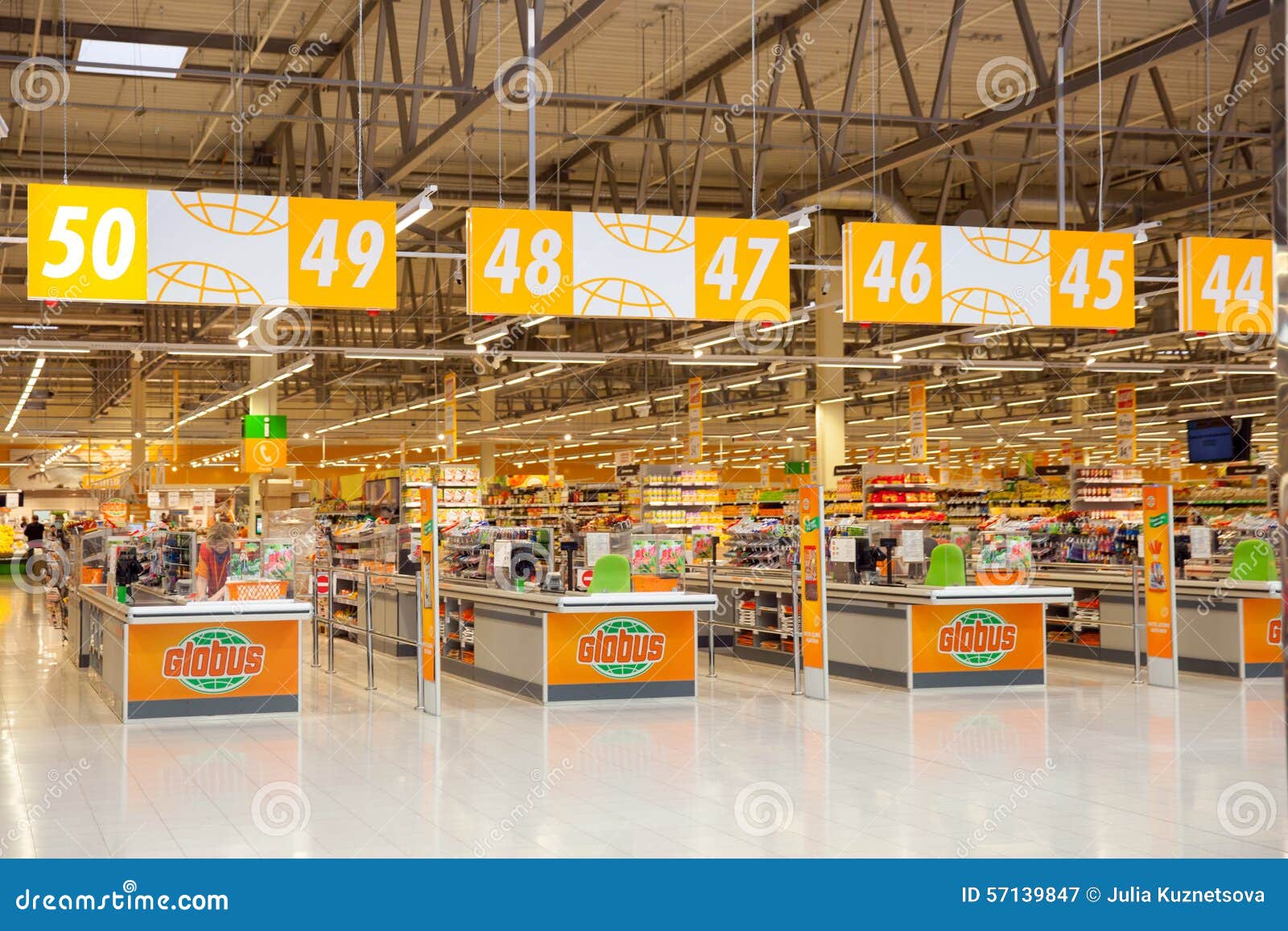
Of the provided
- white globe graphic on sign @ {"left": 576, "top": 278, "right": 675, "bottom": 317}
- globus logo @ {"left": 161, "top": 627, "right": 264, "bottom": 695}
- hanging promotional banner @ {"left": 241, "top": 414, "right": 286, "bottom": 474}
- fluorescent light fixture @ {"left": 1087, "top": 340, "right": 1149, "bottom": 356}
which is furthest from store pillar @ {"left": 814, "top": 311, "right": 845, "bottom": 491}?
globus logo @ {"left": 161, "top": 627, "right": 264, "bottom": 695}

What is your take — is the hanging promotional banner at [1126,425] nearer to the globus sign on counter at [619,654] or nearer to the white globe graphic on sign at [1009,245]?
the white globe graphic on sign at [1009,245]

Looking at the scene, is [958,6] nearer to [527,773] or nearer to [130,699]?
[527,773]

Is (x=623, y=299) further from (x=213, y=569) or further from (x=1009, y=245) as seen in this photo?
(x=213, y=569)

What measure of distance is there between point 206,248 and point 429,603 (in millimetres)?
2931

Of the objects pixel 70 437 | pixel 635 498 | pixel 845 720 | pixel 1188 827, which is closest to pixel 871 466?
pixel 635 498

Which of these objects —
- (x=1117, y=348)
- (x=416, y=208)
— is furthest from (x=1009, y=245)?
(x=1117, y=348)

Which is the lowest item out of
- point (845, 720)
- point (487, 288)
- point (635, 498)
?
point (845, 720)

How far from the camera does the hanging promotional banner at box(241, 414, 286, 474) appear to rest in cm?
2245

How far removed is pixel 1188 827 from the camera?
577 centimetres

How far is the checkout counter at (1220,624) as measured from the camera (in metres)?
11.3

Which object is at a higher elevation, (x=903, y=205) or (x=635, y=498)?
(x=903, y=205)

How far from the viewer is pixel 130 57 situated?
528 inches

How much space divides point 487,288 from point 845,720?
361 centimetres

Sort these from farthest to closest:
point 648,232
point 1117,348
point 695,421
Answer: point 695,421 < point 1117,348 < point 648,232
